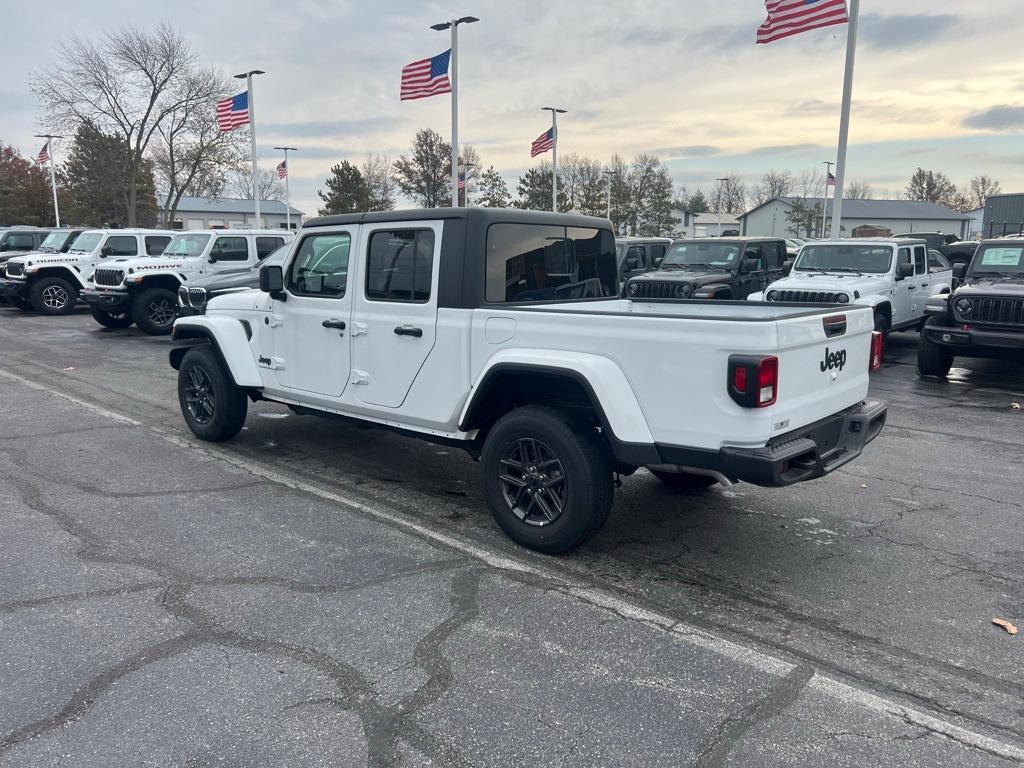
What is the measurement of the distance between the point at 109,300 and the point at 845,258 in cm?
1343

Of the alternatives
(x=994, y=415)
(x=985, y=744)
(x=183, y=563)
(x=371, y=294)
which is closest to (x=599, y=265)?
(x=371, y=294)

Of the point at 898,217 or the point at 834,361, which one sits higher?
the point at 898,217

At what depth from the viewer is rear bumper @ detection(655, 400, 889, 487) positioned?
357 cm

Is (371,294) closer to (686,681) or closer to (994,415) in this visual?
(686,681)

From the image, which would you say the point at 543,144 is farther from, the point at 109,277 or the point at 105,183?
the point at 105,183

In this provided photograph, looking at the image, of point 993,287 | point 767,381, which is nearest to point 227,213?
point 993,287

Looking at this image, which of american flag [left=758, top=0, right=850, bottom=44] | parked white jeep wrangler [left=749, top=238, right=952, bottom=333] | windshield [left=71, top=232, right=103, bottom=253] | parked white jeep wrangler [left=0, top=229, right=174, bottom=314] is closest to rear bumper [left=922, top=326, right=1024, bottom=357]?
parked white jeep wrangler [left=749, top=238, right=952, bottom=333]

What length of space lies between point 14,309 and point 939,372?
2205 cm

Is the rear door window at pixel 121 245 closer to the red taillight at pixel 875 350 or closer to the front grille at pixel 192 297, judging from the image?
the front grille at pixel 192 297

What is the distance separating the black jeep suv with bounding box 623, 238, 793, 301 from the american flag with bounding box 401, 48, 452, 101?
8884mm

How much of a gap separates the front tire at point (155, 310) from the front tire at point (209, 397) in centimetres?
872

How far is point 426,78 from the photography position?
20.8 meters

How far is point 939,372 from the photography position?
34.2 ft

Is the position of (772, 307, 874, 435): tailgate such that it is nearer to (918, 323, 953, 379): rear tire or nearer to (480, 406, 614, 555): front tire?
(480, 406, 614, 555): front tire
